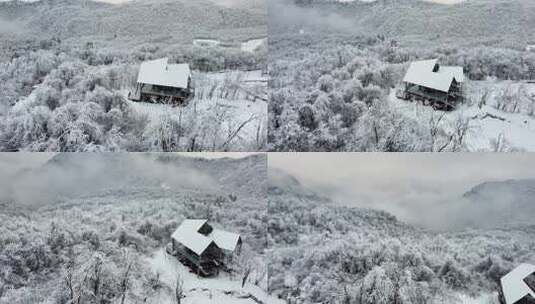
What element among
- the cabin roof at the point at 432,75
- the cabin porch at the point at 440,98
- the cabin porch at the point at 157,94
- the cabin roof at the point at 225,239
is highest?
the cabin roof at the point at 432,75

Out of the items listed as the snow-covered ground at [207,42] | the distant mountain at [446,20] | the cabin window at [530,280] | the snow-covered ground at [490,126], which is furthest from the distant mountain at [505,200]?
the snow-covered ground at [207,42]

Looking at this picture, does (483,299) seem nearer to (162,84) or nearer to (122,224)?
(122,224)

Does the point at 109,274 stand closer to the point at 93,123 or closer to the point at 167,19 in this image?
the point at 93,123

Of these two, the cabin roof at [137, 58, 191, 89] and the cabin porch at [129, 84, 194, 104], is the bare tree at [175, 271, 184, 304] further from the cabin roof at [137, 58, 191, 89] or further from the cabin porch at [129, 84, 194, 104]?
the cabin roof at [137, 58, 191, 89]

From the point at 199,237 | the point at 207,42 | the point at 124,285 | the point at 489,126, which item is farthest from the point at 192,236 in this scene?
the point at 489,126

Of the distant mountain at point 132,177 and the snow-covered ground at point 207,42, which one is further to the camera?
the snow-covered ground at point 207,42

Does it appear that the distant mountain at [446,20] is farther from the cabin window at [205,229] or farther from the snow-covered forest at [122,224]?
the cabin window at [205,229]

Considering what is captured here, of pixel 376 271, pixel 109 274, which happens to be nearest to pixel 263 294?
pixel 376 271

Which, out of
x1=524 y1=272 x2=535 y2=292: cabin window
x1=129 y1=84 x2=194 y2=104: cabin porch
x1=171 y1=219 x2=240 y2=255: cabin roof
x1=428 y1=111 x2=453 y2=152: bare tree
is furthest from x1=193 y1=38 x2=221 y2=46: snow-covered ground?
x1=524 y1=272 x2=535 y2=292: cabin window
